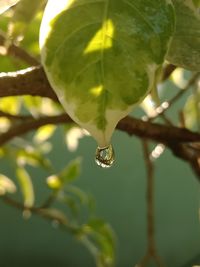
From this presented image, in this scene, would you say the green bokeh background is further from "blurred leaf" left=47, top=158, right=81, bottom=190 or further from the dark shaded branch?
the dark shaded branch

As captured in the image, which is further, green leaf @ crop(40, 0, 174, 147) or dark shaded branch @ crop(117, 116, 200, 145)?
dark shaded branch @ crop(117, 116, 200, 145)

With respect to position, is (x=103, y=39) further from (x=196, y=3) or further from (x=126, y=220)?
(x=126, y=220)

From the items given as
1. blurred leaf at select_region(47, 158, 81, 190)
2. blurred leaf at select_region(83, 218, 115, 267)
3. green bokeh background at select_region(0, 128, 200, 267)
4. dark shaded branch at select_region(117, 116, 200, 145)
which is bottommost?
green bokeh background at select_region(0, 128, 200, 267)

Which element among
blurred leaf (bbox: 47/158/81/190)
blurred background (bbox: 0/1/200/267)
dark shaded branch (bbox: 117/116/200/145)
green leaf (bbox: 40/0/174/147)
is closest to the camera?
green leaf (bbox: 40/0/174/147)

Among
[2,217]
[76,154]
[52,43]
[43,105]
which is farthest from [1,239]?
[52,43]

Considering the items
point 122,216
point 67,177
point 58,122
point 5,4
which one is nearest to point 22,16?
point 5,4

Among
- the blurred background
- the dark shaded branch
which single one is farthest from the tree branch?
the blurred background
